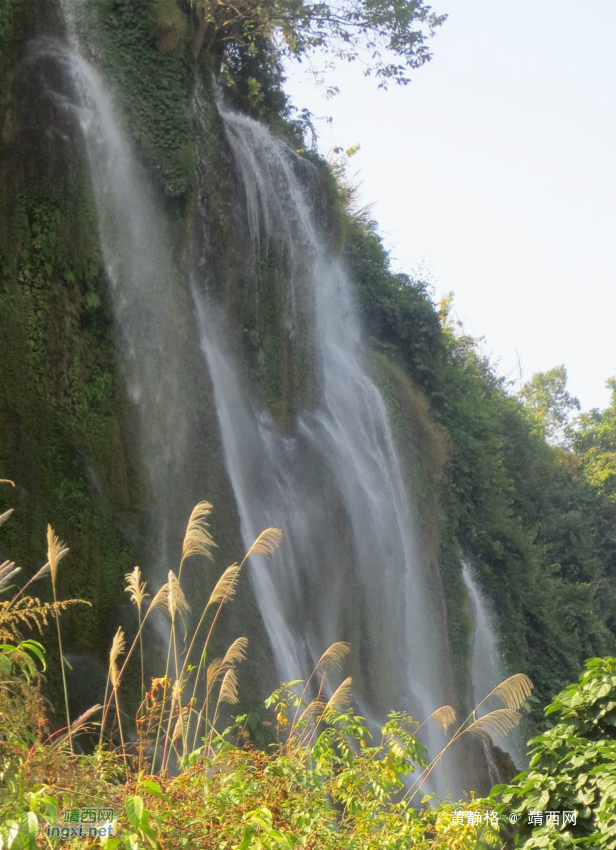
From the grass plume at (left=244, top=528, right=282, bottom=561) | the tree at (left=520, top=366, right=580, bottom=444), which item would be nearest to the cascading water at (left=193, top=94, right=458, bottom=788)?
the grass plume at (left=244, top=528, right=282, bottom=561)

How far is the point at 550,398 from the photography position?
114 ft

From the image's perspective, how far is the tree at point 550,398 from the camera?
3359cm

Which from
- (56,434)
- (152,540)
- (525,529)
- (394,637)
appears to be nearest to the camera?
(56,434)

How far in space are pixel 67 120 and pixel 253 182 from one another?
13.4 feet

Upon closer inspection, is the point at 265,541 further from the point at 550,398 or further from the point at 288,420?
the point at 550,398

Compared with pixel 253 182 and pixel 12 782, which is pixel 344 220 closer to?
pixel 253 182

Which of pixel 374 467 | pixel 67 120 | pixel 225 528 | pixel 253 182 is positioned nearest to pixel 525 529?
pixel 374 467

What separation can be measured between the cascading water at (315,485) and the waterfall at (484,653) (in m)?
2.51

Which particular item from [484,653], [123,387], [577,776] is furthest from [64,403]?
[484,653]

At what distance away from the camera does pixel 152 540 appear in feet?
27.5

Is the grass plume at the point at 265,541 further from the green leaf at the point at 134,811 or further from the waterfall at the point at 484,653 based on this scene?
the waterfall at the point at 484,653

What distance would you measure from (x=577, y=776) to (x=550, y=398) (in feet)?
104

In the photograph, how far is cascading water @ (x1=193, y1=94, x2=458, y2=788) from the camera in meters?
11.0

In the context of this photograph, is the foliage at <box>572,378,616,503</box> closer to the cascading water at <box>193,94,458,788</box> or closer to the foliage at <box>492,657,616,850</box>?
the cascading water at <box>193,94,458,788</box>
